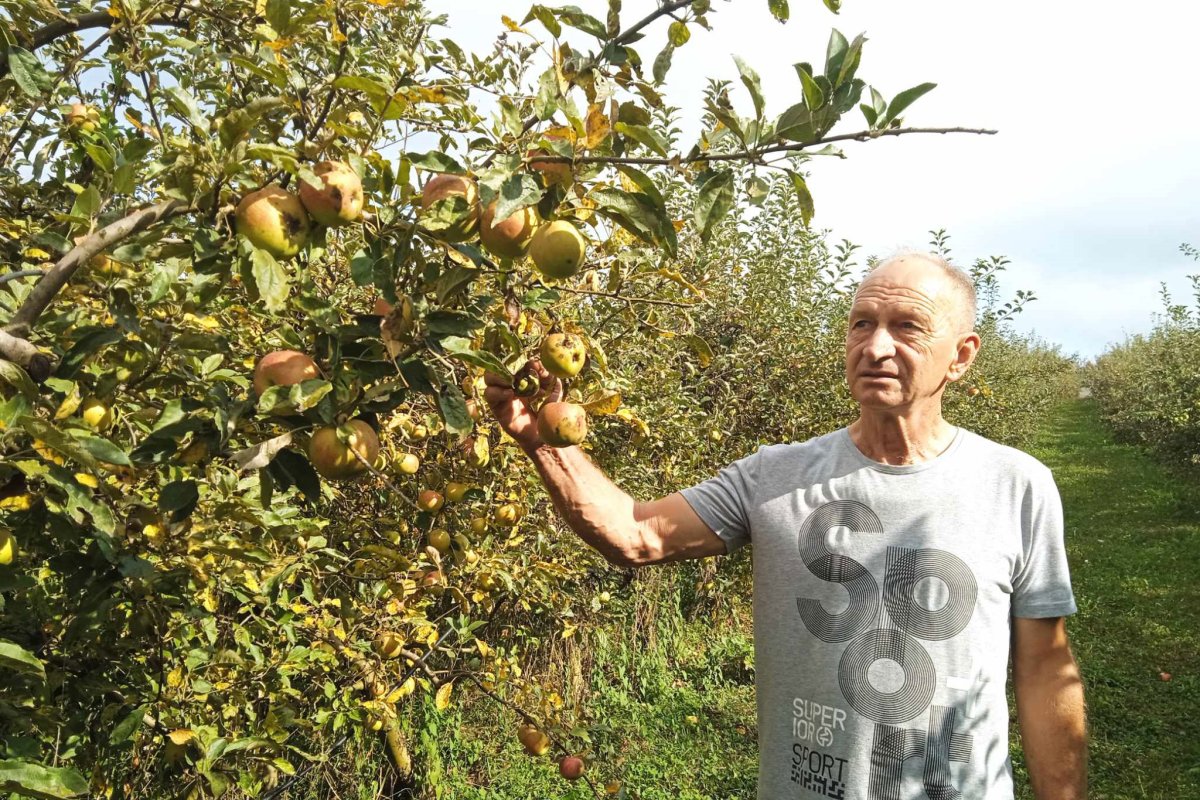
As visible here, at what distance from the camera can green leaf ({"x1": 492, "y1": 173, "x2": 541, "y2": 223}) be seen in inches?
40.9

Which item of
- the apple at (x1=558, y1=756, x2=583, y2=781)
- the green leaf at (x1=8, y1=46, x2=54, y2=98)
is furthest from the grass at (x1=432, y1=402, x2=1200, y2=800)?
the green leaf at (x1=8, y1=46, x2=54, y2=98)

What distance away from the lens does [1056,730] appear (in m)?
1.71

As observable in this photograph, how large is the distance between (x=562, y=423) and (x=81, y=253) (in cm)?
84

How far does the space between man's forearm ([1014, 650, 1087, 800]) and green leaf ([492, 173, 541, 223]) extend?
1531 mm

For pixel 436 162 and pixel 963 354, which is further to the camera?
pixel 963 354

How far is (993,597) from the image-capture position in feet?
5.55

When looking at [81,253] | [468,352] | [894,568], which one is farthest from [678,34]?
[894,568]

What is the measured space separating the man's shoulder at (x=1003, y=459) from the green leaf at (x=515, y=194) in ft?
4.19

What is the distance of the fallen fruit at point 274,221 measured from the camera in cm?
112

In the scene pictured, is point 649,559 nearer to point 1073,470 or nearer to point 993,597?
point 993,597

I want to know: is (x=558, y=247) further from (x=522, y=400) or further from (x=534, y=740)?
(x=534, y=740)

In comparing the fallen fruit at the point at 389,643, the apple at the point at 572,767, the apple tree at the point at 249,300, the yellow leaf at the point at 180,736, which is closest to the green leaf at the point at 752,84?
the apple tree at the point at 249,300

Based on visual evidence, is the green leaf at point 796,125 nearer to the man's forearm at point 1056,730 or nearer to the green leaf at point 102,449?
the green leaf at point 102,449

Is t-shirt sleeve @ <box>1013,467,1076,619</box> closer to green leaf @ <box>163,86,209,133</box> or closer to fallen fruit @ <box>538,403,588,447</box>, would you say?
fallen fruit @ <box>538,403,588,447</box>
